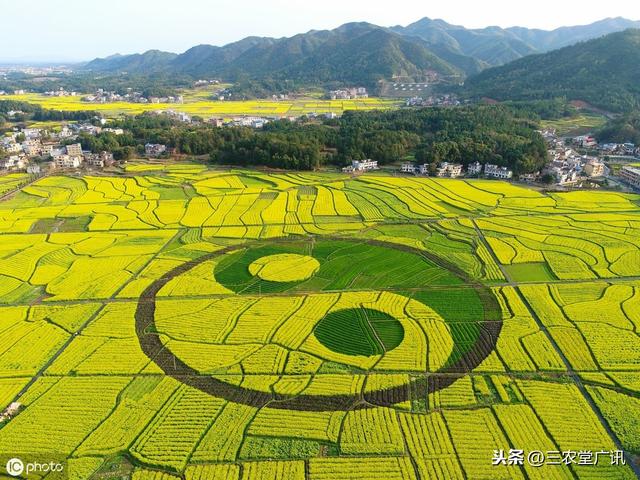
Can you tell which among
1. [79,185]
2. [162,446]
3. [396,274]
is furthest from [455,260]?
[79,185]

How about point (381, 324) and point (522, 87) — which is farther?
point (522, 87)

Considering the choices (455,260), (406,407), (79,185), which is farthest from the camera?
(79,185)

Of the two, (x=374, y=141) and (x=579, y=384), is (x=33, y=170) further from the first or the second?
(x=579, y=384)

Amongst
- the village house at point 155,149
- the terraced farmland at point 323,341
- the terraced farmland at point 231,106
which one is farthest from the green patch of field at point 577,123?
the village house at point 155,149

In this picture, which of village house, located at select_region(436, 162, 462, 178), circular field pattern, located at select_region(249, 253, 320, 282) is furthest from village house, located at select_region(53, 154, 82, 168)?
village house, located at select_region(436, 162, 462, 178)

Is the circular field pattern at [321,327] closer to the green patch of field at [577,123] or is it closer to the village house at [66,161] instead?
the village house at [66,161]

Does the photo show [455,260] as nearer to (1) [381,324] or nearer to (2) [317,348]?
(1) [381,324]

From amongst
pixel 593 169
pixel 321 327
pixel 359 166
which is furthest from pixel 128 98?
pixel 321 327
